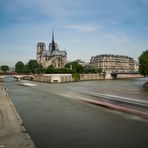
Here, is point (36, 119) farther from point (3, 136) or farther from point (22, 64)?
point (22, 64)

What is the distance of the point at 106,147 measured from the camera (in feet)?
49.4

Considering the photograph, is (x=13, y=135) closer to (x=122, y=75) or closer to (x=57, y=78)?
(x=57, y=78)

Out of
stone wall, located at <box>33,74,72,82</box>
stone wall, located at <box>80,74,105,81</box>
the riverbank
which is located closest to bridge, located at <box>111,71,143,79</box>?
stone wall, located at <box>80,74,105,81</box>

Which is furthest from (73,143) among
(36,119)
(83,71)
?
(83,71)

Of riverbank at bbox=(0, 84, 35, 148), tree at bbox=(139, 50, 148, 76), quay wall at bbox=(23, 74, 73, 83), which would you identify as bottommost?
riverbank at bbox=(0, 84, 35, 148)

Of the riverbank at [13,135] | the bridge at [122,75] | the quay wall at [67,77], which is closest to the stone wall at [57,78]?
the quay wall at [67,77]

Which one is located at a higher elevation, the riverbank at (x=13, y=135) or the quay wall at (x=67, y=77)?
the quay wall at (x=67, y=77)

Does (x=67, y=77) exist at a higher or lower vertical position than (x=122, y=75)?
lower

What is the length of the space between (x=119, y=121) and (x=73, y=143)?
7865 millimetres

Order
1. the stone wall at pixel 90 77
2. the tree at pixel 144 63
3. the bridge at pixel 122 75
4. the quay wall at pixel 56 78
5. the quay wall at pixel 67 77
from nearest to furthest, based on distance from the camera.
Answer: the tree at pixel 144 63 → the quay wall at pixel 56 78 → the quay wall at pixel 67 77 → the stone wall at pixel 90 77 → the bridge at pixel 122 75

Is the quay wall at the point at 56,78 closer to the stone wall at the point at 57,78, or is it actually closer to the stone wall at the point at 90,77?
the stone wall at the point at 57,78

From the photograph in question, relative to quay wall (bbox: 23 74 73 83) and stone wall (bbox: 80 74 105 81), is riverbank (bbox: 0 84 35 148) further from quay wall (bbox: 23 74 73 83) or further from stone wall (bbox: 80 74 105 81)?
stone wall (bbox: 80 74 105 81)

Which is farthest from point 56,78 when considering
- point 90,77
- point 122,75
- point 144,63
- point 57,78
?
point 122,75

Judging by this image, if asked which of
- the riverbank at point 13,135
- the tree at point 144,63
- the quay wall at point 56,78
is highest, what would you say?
the tree at point 144,63
